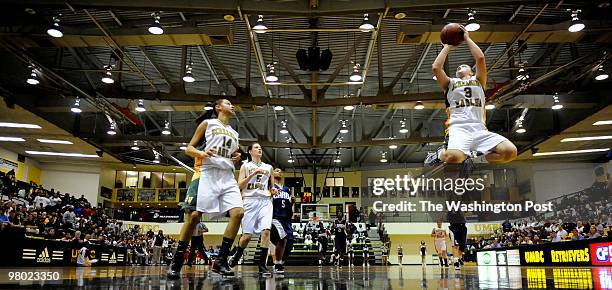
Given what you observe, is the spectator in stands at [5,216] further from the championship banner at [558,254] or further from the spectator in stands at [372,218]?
the spectator in stands at [372,218]

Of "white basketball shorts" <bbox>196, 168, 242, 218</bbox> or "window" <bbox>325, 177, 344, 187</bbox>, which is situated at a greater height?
"window" <bbox>325, 177, 344, 187</bbox>

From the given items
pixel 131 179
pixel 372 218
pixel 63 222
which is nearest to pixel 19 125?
pixel 63 222

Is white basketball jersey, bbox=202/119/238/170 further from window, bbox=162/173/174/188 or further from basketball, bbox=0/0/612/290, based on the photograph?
window, bbox=162/173/174/188

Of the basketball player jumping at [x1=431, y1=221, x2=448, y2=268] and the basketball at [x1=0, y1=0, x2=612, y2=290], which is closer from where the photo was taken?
the basketball at [x1=0, y1=0, x2=612, y2=290]

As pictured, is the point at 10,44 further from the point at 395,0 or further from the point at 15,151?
the point at 15,151

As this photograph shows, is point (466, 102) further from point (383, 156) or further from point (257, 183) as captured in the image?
point (383, 156)

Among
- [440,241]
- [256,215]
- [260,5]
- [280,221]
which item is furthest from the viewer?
[440,241]

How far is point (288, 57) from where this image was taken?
689 inches

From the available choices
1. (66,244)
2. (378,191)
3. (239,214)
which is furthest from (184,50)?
(378,191)

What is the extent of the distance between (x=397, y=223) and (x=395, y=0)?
76.5 feet

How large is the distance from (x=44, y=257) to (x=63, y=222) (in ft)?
21.9

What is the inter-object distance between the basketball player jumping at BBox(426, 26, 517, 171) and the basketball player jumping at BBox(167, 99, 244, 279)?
2334 millimetres

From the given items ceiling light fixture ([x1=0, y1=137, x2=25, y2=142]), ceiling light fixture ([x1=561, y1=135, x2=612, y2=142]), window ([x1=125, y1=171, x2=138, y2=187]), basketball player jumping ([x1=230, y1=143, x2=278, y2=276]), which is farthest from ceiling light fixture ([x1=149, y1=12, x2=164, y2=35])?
window ([x1=125, y1=171, x2=138, y2=187])

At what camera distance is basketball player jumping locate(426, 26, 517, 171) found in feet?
16.3
